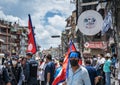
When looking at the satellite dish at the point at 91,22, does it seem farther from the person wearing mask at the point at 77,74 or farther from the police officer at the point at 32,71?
the person wearing mask at the point at 77,74

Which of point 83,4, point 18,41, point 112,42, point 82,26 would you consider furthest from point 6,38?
point 82,26

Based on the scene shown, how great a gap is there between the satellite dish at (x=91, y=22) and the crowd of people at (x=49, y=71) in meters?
1.17

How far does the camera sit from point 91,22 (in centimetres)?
1575

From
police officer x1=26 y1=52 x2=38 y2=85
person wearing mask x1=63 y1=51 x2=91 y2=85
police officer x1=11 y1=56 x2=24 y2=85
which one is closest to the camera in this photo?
person wearing mask x1=63 y1=51 x2=91 y2=85

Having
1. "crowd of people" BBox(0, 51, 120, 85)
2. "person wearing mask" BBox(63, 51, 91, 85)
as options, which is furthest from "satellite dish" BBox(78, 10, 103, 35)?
"person wearing mask" BBox(63, 51, 91, 85)

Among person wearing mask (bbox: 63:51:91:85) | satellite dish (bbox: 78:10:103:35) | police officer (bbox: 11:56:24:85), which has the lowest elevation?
police officer (bbox: 11:56:24:85)

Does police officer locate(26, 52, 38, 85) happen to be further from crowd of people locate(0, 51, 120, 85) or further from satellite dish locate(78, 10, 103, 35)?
satellite dish locate(78, 10, 103, 35)

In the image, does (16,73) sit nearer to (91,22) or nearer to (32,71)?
(32,71)

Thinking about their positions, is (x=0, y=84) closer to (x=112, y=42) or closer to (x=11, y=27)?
(x=112, y=42)

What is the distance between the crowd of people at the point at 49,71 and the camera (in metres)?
8.05

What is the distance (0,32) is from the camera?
16338 centimetres

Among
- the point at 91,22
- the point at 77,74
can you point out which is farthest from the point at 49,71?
the point at 77,74

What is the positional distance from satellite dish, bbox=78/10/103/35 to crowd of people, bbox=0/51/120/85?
1170 millimetres

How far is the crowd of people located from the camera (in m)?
8.05
